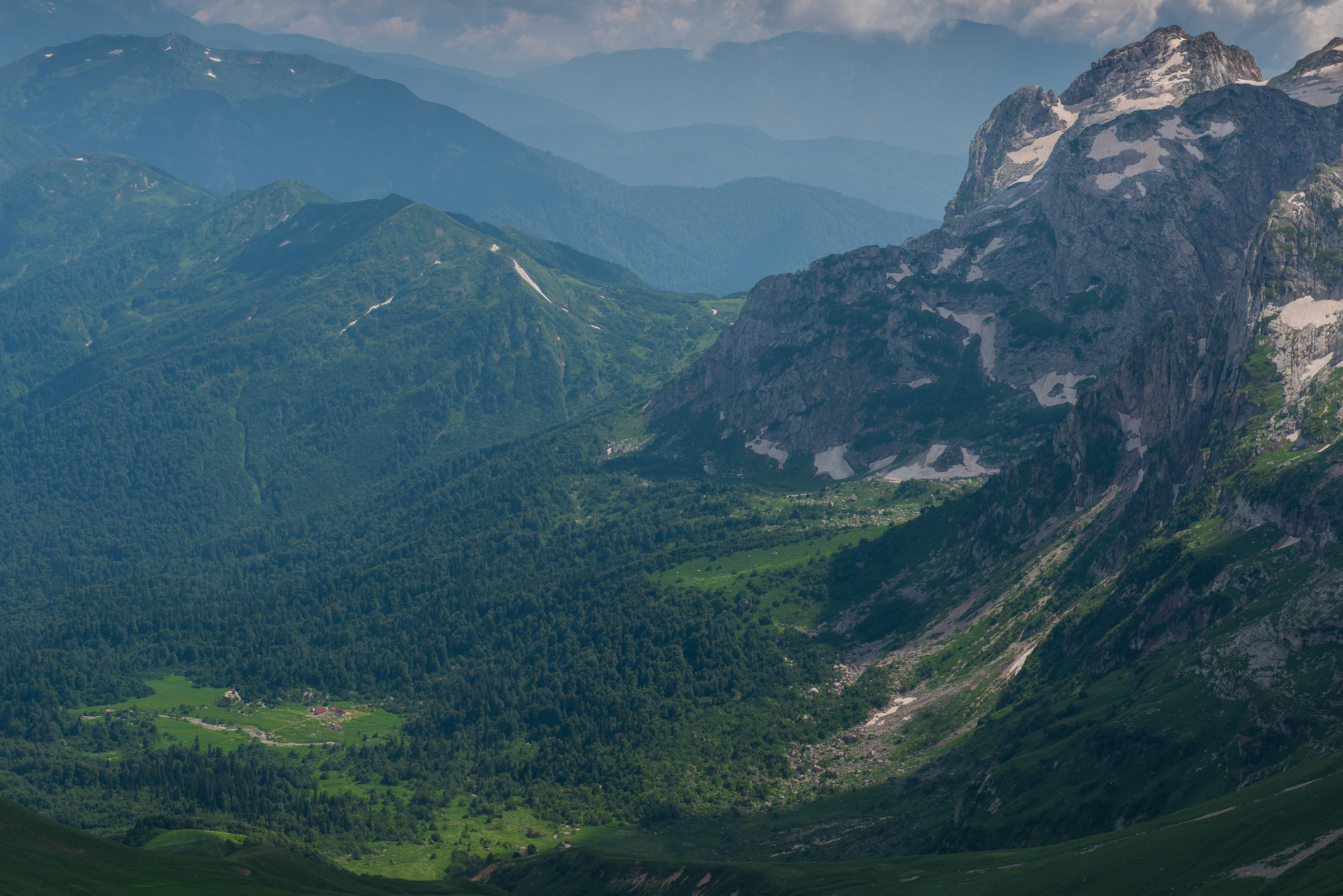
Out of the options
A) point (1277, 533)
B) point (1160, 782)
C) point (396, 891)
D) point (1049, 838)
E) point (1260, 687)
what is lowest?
point (396, 891)

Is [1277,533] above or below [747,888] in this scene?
above

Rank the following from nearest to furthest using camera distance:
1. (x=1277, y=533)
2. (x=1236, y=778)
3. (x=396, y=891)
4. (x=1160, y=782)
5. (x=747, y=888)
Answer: (x=1236, y=778) → (x=1160, y=782) → (x=747, y=888) → (x=396, y=891) → (x=1277, y=533)

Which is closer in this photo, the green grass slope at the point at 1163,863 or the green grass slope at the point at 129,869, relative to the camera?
the green grass slope at the point at 1163,863

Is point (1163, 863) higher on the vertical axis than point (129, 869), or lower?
higher

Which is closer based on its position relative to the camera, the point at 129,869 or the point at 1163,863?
the point at 1163,863

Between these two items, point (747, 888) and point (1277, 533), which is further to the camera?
point (1277, 533)

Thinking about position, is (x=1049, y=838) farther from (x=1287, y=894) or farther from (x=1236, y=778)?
(x=1287, y=894)

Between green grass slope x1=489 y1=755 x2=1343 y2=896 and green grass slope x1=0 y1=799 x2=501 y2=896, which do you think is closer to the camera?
green grass slope x1=489 y1=755 x2=1343 y2=896

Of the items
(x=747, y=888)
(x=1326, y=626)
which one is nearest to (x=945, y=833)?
(x=747, y=888)
